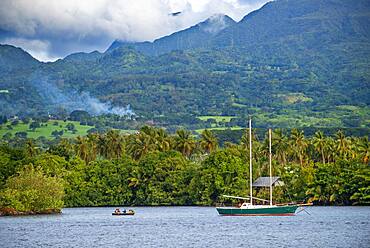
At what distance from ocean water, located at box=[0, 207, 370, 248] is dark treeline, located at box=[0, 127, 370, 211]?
11.0 meters

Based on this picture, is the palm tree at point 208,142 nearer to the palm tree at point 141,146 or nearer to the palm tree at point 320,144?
the palm tree at point 141,146

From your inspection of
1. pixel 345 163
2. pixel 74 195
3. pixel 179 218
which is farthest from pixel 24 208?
pixel 345 163

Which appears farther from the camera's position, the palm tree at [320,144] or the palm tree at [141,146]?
the palm tree at [141,146]

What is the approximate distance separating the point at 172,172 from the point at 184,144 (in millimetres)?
18607

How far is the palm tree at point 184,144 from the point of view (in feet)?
516

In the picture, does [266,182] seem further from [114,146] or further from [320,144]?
[114,146]

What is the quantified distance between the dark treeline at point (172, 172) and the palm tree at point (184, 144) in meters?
0.21

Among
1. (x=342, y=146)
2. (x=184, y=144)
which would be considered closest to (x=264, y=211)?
(x=342, y=146)

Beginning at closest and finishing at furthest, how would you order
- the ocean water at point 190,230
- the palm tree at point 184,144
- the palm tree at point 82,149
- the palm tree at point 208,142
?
the ocean water at point 190,230
the palm tree at point 184,144
the palm tree at point 208,142
the palm tree at point 82,149

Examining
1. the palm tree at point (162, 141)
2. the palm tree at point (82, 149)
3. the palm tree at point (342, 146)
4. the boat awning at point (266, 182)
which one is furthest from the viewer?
the palm tree at point (82, 149)

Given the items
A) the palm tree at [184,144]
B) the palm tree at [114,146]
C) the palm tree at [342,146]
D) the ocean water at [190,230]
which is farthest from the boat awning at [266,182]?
the palm tree at [114,146]

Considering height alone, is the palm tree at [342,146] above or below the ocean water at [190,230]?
above

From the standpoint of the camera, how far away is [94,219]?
105 meters

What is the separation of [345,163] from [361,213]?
77.2 ft
